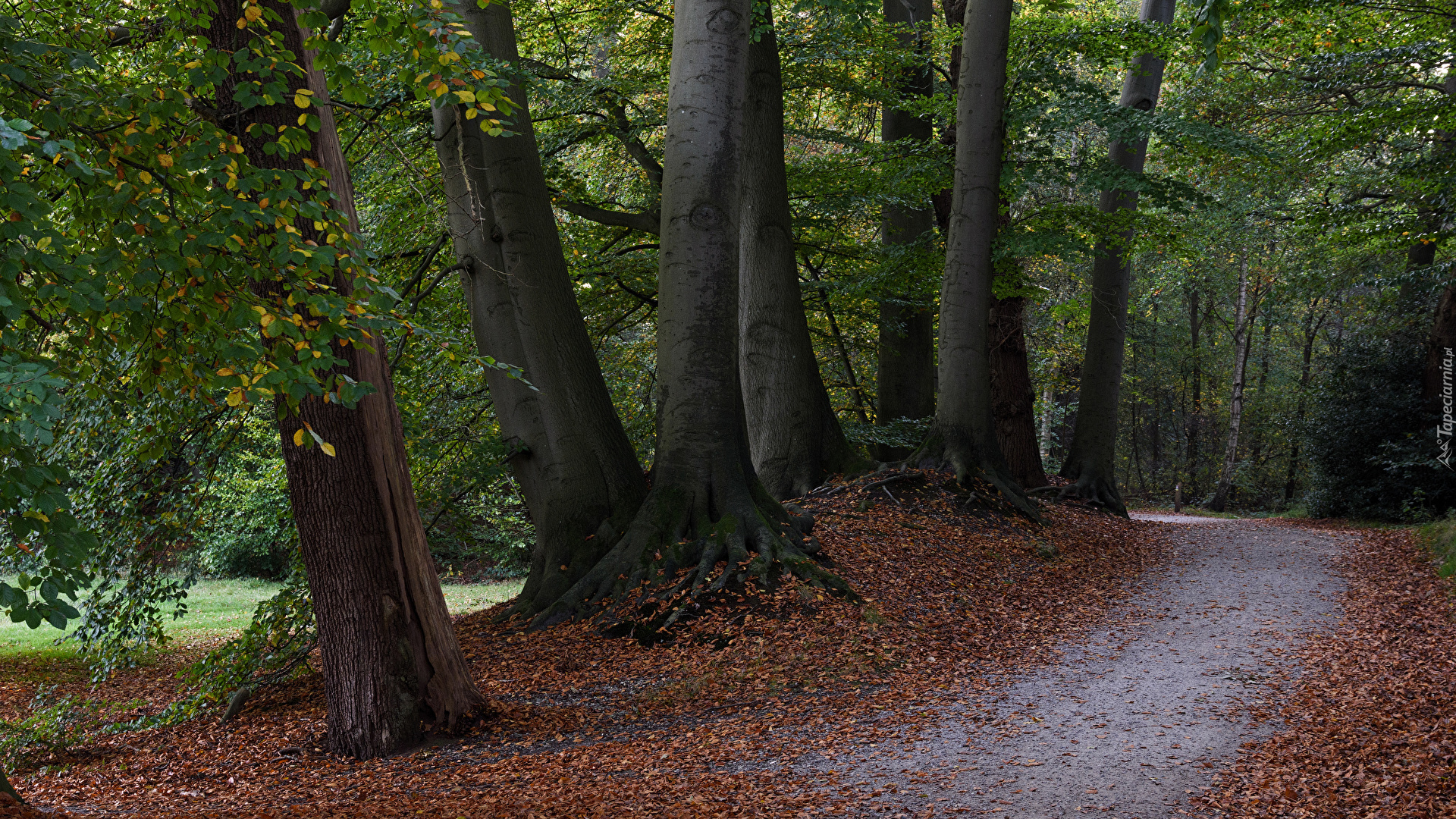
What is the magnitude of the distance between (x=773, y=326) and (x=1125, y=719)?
627 centimetres

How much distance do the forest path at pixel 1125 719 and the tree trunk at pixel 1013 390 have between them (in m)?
6.41

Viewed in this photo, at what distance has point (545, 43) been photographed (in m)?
12.1

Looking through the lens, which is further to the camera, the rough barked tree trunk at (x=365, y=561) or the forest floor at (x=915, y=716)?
the rough barked tree trunk at (x=365, y=561)

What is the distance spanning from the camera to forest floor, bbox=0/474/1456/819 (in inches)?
166

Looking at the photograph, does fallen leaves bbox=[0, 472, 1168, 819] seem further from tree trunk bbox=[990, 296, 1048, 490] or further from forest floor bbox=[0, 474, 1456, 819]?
tree trunk bbox=[990, 296, 1048, 490]

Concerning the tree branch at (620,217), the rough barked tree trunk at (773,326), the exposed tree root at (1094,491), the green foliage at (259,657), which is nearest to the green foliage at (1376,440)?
the exposed tree root at (1094,491)

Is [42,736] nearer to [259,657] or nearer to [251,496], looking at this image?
[259,657]

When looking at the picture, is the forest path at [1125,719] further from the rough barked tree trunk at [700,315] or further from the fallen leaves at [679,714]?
the rough barked tree trunk at [700,315]

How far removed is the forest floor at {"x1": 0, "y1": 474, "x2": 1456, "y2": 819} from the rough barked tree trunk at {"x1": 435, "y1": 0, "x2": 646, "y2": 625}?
3.34 ft

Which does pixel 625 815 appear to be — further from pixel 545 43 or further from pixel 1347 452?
pixel 1347 452

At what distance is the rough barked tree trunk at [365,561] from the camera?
506 centimetres

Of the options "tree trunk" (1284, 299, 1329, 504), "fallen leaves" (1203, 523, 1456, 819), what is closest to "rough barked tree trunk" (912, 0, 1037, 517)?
"fallen leaves" (1203, 523, 1456, 819)

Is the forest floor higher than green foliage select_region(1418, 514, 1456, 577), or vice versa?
green foliage select_region(1418, 514, 1456, 577)

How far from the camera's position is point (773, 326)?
34.8 ft
